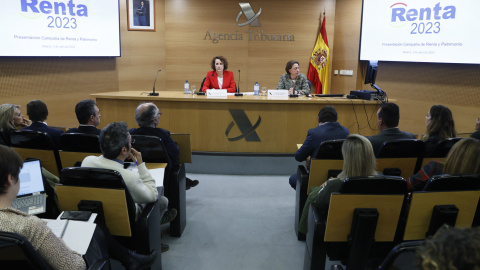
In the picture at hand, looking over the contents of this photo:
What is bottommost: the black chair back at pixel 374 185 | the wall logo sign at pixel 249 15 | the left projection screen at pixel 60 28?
the black chair back at pixel 374 185

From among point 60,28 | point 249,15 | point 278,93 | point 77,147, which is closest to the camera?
point 77,147

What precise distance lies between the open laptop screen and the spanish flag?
6.33 meters

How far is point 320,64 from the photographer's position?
7719mm

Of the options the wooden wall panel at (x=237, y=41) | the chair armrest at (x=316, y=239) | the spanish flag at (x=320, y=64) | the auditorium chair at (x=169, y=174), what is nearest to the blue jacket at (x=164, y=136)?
the auditorium chair at (x=169, y=174)

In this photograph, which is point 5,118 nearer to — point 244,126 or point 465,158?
point 244,126

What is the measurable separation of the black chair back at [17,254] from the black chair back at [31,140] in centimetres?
195

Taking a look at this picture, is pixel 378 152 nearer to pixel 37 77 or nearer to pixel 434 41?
pixel 434 41

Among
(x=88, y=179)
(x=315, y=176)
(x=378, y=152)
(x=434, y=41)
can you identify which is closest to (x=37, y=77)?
(x=88, y=179)

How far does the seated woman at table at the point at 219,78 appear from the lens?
6.08 meters

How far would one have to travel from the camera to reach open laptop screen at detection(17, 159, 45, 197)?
88.7 inches

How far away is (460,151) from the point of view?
7.67 feet

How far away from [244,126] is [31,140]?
8.88 ft

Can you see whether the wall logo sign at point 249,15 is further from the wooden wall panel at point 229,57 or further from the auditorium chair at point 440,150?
the auditorium chair at point 440,150

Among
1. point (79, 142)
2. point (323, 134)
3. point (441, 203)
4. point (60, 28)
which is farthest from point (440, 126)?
point (60, 28)
